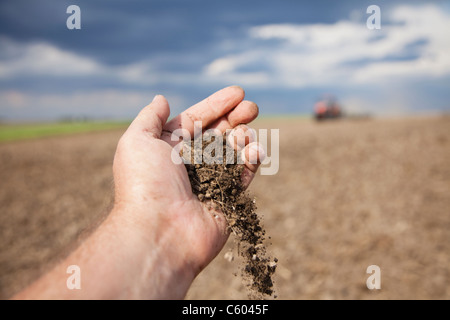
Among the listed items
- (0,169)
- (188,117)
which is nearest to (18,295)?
(188,117)

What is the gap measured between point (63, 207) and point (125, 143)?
23.2 ft

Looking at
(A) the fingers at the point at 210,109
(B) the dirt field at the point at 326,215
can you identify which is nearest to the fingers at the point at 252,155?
(A) the fingers at the point at 210,109

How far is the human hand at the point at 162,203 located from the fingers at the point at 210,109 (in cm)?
26

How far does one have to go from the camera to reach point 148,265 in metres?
2.05

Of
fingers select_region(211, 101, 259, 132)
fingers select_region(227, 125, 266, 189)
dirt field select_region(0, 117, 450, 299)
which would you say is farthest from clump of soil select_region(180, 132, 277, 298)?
dirt field select_region(0, 117, 450, 299)

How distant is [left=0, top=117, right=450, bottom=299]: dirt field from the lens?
5586mm

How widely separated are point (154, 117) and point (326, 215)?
18.4 feet

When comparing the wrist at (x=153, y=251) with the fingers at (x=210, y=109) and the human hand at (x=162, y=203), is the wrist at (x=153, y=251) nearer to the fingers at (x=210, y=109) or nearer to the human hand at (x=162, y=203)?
the human hand at (x=162, y=203)

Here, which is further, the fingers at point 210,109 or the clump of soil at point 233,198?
the fingers at point 210,109

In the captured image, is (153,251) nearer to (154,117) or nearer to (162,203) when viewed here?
(162,203)

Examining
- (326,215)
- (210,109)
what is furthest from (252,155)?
(326,215)

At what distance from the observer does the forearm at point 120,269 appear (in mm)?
1845

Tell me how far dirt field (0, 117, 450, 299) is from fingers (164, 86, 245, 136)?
56.8 inches

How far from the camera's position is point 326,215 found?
7.25m
